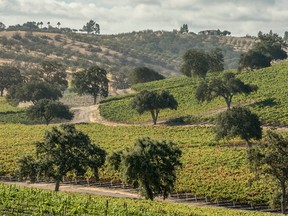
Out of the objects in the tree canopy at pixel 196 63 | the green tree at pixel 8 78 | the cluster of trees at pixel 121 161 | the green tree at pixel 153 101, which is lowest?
the cluster of trees at pixel 121 161

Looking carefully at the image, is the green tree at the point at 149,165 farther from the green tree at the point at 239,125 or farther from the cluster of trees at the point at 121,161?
the green tree at the point at 239,125

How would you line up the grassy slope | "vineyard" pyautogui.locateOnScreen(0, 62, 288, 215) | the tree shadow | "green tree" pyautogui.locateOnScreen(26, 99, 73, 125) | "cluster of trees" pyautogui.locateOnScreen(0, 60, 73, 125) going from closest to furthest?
"vineyard" pyautogui.locateOnScreen(0, 62, 288, 215)
the grassy slope
the tree shadow
"green tree" pyautogui.locateOnScreen(26, 99, 73, 125)
"cluster of trees" pyautogui.locateOnScreen(0, 60, 73, 125)

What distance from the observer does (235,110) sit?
8769cm

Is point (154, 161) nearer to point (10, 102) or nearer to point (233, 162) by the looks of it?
point (233, 162)

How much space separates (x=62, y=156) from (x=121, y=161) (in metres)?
7.16

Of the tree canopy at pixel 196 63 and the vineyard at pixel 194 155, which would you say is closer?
the vineyard at pixel 194 155

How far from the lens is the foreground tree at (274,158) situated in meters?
52.8

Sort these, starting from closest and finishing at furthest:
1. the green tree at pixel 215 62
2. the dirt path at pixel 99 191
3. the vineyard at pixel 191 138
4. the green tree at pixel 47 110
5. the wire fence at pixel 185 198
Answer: the wire fence at pixel 185 198 < the vineyard at pixel 191 138 < the dirt path at pixel 99 191 < the green tree at pixel 47 110 < the green tree at pixel 215 62

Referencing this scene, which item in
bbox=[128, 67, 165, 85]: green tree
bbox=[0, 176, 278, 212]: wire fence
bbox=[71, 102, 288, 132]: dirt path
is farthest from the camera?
bbox=[128, 67, 165, 85]: green tree

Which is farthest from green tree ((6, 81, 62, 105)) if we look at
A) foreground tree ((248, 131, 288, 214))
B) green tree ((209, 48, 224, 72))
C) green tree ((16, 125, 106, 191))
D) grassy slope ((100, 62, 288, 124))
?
foreground tree ((248, 131, 288, 214))

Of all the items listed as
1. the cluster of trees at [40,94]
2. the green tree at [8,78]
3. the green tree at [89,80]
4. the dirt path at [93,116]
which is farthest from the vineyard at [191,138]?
the green tree at [8,78]

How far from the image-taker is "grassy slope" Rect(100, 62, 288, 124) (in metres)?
119

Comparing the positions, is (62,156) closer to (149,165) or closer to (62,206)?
(149,165)

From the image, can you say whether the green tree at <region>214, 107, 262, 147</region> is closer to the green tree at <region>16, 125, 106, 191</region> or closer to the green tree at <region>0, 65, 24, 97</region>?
the green tree at <region>16, 125, 106, 191</region>
